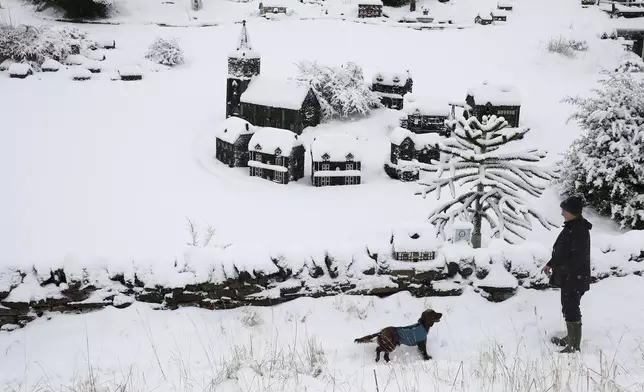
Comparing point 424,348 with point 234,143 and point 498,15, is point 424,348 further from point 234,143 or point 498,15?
point 498,15

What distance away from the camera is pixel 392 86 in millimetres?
19688

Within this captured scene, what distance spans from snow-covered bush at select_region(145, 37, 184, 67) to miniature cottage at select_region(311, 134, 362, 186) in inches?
490

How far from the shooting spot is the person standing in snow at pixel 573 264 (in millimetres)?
6109

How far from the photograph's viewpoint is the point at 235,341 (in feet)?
20.6

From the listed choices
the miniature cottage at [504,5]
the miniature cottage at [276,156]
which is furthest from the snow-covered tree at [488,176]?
the miniature cottage at [504,5]

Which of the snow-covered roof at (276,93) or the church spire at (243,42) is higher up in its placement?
the church spire at (243,42)

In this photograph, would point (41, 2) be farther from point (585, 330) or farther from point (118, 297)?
point (585, 330)

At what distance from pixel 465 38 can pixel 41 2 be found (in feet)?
72.3

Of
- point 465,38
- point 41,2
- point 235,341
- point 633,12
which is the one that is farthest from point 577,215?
point 41,2

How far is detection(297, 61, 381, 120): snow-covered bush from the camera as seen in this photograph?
18969 millimetres

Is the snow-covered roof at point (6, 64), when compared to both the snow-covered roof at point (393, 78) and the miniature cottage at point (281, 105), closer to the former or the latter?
the miniature cottage at point (281, 105)

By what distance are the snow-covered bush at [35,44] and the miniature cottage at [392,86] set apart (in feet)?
44.0

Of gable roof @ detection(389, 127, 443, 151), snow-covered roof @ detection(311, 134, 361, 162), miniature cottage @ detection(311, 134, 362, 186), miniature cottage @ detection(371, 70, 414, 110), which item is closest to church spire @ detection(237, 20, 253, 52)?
miniature cottage @ detection(371, 70, 414, 110)

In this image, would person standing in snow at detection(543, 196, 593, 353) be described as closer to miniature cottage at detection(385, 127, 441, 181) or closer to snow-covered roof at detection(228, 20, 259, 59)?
miniature cottage at detection(385, 127, 441, 181)
